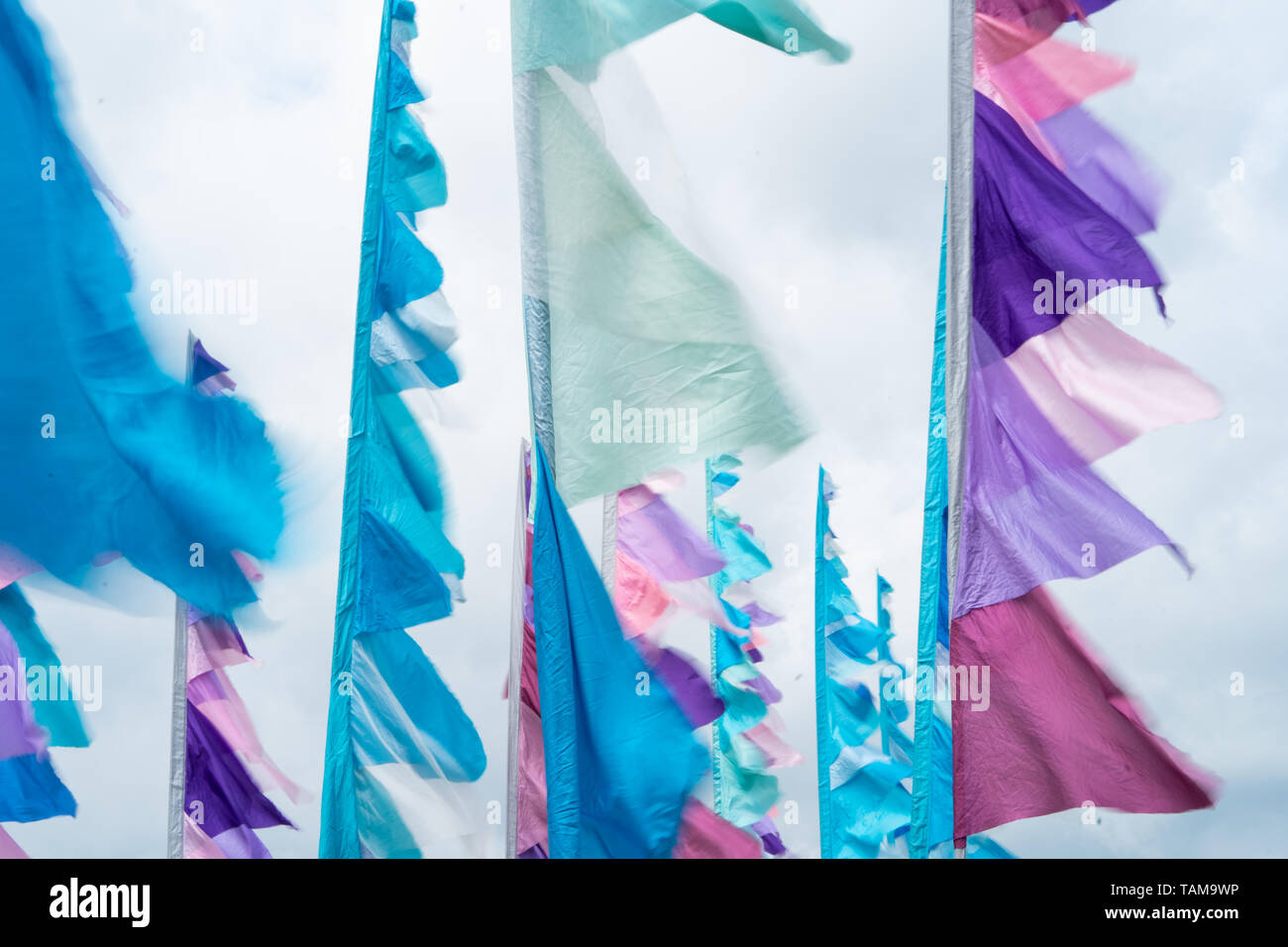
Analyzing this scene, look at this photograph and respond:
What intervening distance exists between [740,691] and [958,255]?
19.6 meters

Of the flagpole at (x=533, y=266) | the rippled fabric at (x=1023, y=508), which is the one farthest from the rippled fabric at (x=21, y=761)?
the rippled fabric at (x=1023, y=508)

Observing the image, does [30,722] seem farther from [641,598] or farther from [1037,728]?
[1037,728]

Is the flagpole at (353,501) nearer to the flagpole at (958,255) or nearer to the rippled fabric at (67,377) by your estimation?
the rippled fabric at (67,377)

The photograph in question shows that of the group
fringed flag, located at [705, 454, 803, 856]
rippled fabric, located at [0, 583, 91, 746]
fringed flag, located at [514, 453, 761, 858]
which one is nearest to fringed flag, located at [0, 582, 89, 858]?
rippled fabric, located at [0, 583, 91, 746]

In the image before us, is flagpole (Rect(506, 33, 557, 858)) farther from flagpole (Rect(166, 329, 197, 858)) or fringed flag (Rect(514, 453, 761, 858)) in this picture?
flagpole (Rect(166, 329, 197, 858))

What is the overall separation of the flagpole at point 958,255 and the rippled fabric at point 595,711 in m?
2.51

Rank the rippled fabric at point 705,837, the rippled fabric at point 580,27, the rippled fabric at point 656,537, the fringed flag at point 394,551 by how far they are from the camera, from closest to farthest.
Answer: the rippled fabric at point 705,837
the rippled fabric at point 580,27
the fringed flag at point 394,551
the rippled fabric at point 656,537

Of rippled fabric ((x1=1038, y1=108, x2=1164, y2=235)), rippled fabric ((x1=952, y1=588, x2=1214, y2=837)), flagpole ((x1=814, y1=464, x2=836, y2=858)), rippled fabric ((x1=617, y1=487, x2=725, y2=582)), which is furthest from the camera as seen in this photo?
flagpole ((x1=814, y1=464, x2=836, y2=858))

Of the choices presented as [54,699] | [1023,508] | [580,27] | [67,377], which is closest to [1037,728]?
[1023,508]

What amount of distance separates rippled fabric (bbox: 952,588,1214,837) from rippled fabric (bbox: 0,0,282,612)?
772 centimetres

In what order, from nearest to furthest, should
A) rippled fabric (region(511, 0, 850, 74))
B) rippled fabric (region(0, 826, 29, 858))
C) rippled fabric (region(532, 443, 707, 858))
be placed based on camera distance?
rippled fabric (region(532, 443, 707, 858)) → rippled fabric (region(511, 0, 850, 74)) → rippled fabric (region(0, 826, 29, 858))

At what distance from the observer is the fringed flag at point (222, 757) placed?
688 inches

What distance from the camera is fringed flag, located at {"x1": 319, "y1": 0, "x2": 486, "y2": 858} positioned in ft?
42.3

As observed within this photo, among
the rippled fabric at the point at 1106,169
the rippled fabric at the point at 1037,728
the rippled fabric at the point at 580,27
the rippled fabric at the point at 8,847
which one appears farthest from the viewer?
the rippled fabric at the point at 8,847
